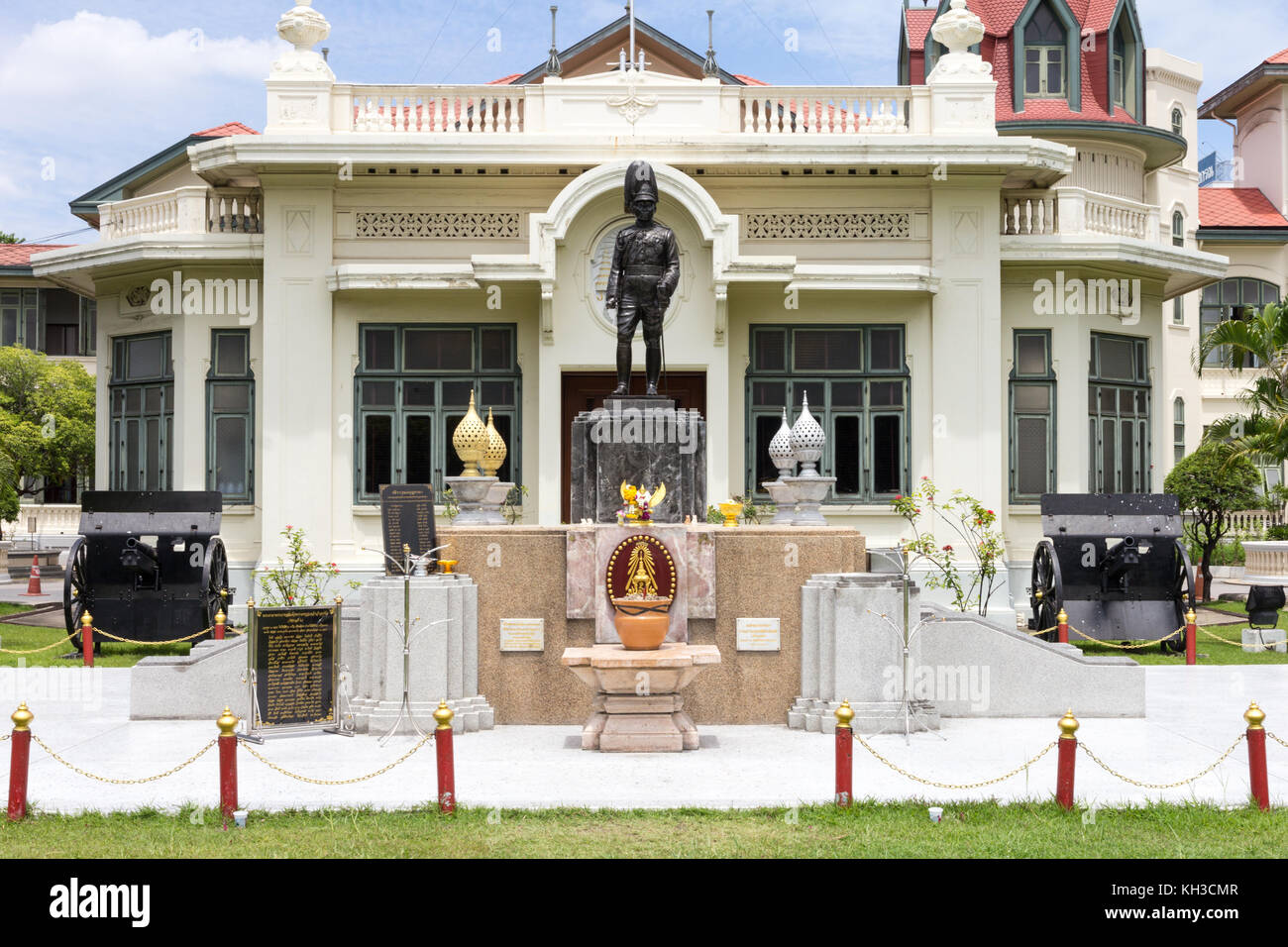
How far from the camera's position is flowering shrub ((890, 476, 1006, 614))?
19.3 m

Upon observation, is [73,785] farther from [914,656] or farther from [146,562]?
[146,562]

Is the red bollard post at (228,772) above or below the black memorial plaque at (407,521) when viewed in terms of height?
below

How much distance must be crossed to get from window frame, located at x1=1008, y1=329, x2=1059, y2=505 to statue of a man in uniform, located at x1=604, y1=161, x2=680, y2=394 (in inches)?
390

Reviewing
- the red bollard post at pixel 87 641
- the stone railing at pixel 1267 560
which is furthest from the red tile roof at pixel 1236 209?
the red bollard post at pixel 87 641

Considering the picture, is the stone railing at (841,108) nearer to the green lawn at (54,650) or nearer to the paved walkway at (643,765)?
the paved walkway at (643,765)

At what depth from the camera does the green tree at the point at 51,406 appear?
3988cm

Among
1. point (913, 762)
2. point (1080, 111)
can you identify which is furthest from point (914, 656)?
point (1080, 111)

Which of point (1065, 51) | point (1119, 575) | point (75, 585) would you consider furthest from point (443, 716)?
point (1065, 51)

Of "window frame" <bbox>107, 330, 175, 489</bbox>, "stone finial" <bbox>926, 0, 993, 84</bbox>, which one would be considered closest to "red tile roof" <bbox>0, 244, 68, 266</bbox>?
"window frame" <bbox>107, 330, 175, 489</bbox>

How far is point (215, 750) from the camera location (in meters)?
11.6

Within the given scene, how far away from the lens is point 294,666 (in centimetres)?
1237

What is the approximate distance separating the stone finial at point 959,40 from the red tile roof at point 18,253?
38.9m

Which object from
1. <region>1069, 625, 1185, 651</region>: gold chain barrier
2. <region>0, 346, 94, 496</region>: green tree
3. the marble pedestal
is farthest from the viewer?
<region>0, 346, 94, 496</region>: green tree

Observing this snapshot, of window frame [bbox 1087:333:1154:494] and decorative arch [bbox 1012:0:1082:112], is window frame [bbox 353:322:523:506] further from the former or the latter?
decorative arch [bbox 1012:0:1082:112]
